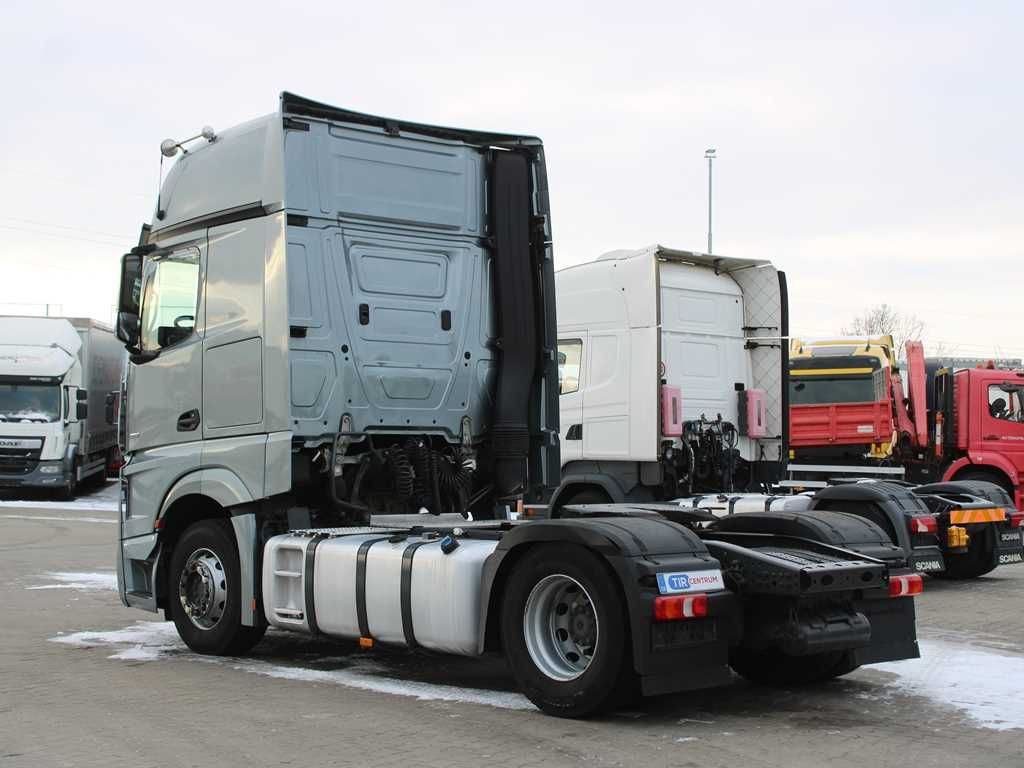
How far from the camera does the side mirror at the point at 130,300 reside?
1019 cm

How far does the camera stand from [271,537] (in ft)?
30.2

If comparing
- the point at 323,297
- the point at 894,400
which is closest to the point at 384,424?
the point at 323,297

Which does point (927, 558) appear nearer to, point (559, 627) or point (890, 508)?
point (890, 508)

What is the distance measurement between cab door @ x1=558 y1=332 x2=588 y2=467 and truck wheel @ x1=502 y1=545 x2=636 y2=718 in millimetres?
7704

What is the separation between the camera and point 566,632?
719 cm

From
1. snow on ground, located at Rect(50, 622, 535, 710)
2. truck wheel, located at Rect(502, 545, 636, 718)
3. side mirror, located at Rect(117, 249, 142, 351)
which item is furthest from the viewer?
side mirror, located at Rect(117, 249, 142, 351)

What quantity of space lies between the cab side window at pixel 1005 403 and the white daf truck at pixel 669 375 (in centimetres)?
781


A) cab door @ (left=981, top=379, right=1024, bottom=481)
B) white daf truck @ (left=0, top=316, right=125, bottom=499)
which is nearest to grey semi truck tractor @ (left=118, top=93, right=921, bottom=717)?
cab door @ (left=981, top=379, right=1024, bottom=481)

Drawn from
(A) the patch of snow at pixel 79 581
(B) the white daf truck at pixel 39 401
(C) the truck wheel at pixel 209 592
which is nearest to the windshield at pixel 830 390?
(A) the patch of snow at pixel 79 581

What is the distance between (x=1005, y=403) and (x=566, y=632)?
53.9ft

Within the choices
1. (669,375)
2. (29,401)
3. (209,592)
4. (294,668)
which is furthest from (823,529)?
(29,401)

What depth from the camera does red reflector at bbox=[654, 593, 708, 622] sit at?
6.59m

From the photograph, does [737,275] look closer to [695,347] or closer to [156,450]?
[695,347]

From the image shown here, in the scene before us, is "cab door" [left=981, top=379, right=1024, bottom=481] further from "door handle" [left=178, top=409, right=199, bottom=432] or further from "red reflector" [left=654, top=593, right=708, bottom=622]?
"red reflector" [left=654, top=593, right=708, bottom=622]
